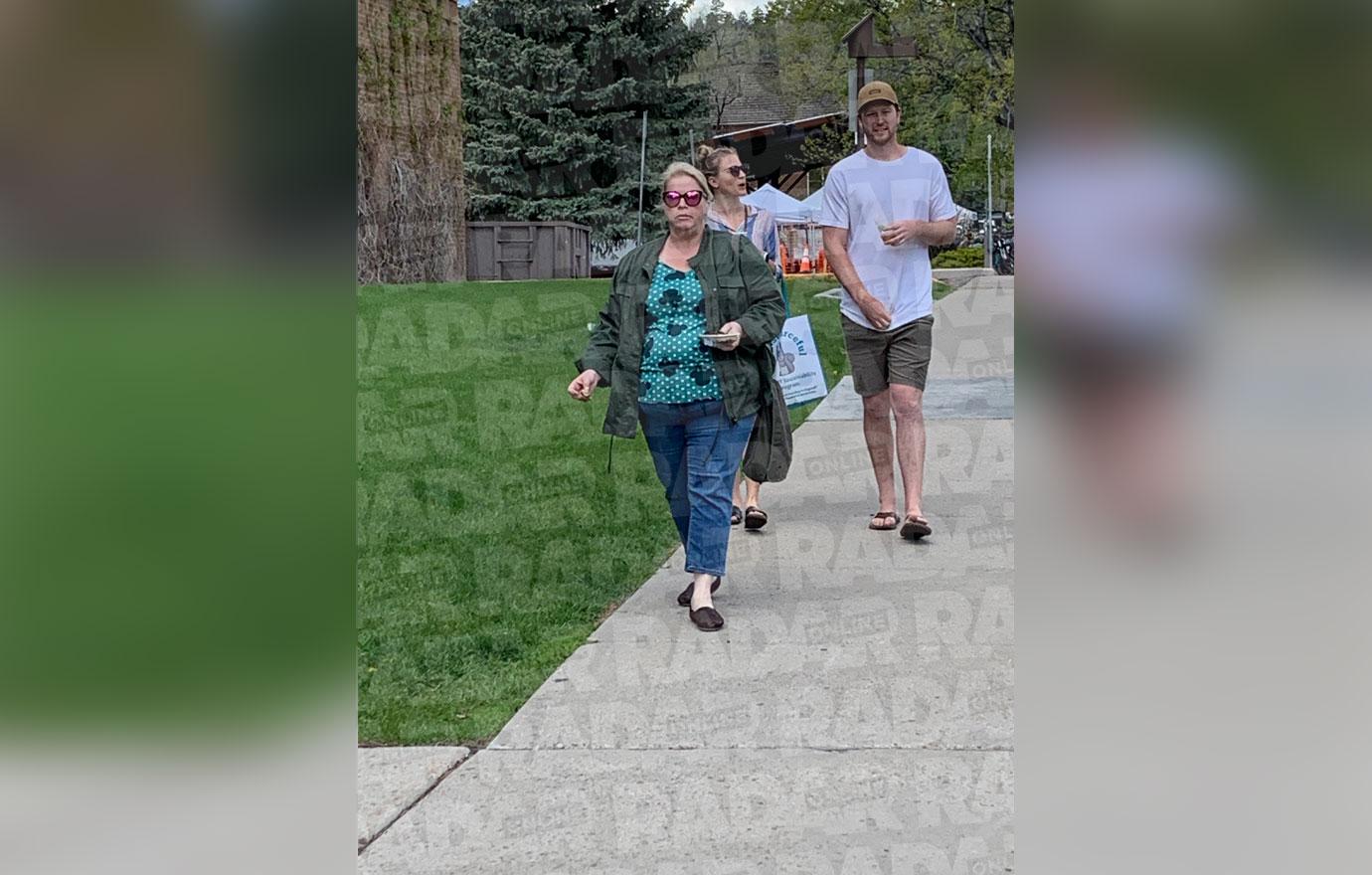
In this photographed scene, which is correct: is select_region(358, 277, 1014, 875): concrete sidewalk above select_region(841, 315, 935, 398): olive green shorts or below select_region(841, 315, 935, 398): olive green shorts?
below

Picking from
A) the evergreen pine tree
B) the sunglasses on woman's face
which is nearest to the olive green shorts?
the sunglasses on woman's face

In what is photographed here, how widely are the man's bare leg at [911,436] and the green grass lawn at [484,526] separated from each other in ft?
3.67

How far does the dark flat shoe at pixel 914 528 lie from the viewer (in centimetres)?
643

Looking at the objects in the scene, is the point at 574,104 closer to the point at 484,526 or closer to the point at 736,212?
the point at 484,526

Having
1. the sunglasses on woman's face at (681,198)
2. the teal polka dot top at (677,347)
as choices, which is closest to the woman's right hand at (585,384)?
the teal polka dot top at (677,347)

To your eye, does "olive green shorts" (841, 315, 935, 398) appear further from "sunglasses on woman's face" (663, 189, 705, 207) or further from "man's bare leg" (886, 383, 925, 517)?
"sunglasses on woman's face" (663, 189, 705, 207)

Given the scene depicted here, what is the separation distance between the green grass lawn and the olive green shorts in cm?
119

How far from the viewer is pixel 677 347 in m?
5.34

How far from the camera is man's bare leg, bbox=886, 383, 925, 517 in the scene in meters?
6.34
